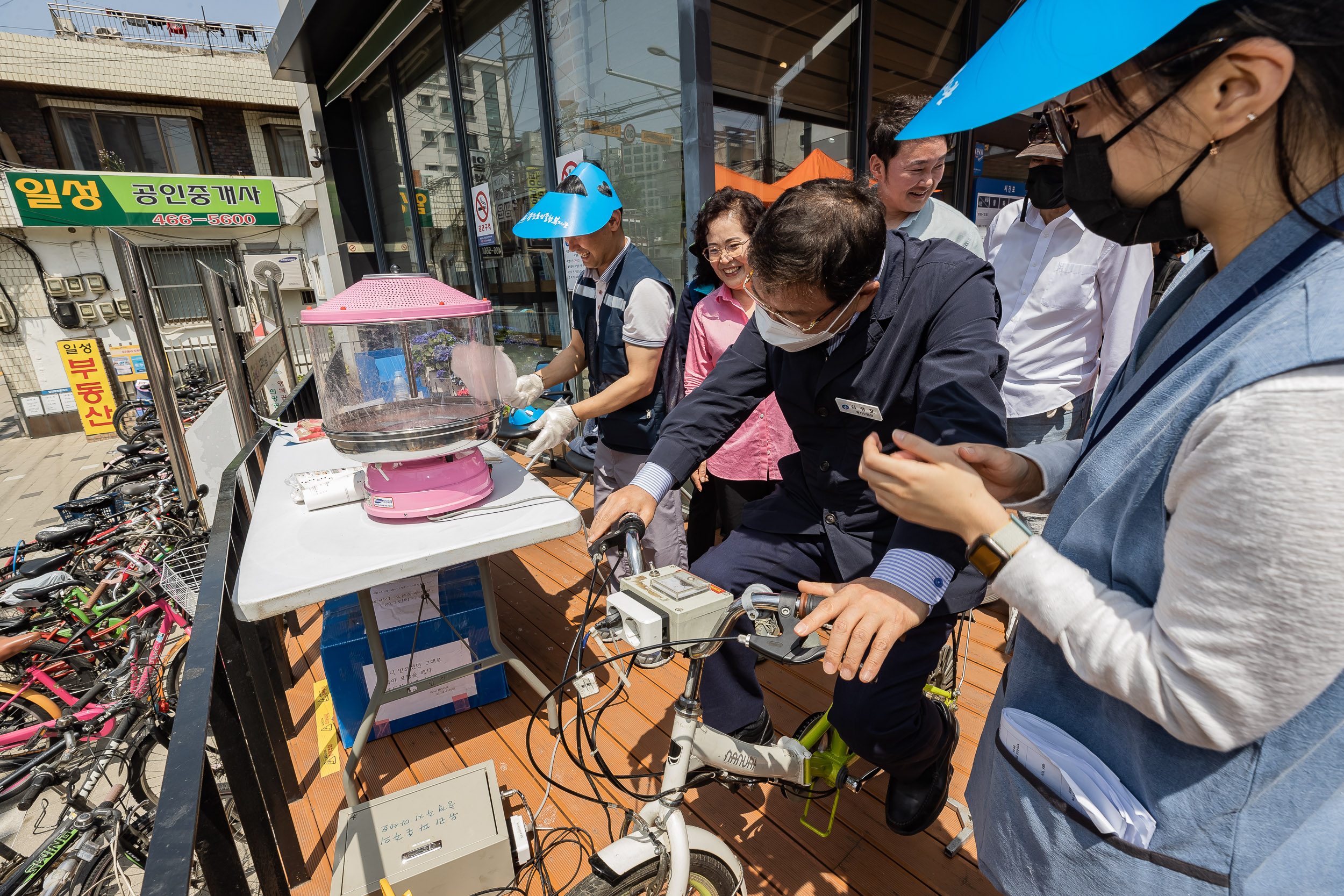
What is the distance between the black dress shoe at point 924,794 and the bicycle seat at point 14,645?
14.1 feet

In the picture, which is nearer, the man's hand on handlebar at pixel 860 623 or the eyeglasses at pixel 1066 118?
the eyeglasses at pixel 1066 118

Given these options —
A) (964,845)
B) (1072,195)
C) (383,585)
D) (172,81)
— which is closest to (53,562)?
(383,585)

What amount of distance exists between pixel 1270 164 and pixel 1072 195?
0.73 feet

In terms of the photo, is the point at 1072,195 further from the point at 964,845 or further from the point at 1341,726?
the point at 964,845

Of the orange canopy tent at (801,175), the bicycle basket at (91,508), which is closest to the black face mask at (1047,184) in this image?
the orange canopy tent at (801,175)

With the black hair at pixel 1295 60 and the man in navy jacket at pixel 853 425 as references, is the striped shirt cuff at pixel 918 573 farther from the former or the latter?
the black hair at pixel 1295 60

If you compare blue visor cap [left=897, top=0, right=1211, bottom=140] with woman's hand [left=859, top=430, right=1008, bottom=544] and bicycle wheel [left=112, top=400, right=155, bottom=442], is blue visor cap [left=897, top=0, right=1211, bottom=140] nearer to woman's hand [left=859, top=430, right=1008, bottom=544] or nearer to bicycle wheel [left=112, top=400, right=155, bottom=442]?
woman's hand [left=859, top=430, right=1008, bottom=544]

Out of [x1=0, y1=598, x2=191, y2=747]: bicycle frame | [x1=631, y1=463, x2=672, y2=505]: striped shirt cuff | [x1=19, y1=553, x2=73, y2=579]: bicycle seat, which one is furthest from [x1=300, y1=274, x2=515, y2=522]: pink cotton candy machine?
[x1=19, y1=553, x2=73, y2=579]: bicycle seat

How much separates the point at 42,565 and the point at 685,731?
15.1ft

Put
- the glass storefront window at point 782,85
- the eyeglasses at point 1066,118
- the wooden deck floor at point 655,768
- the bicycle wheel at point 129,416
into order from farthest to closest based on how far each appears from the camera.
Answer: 1. the bicycle wheel at point 129,416
2. the glass storefront window at point 782,85
3. the wooden deck floor at point 655,768
4. the eyeglasses at point 1066,118

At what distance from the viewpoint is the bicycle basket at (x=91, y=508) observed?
482 cm

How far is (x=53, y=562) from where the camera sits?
12.4 feet

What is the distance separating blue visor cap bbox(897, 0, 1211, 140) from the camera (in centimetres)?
60

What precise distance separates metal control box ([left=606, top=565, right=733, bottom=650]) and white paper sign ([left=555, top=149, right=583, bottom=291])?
367 centimetres
